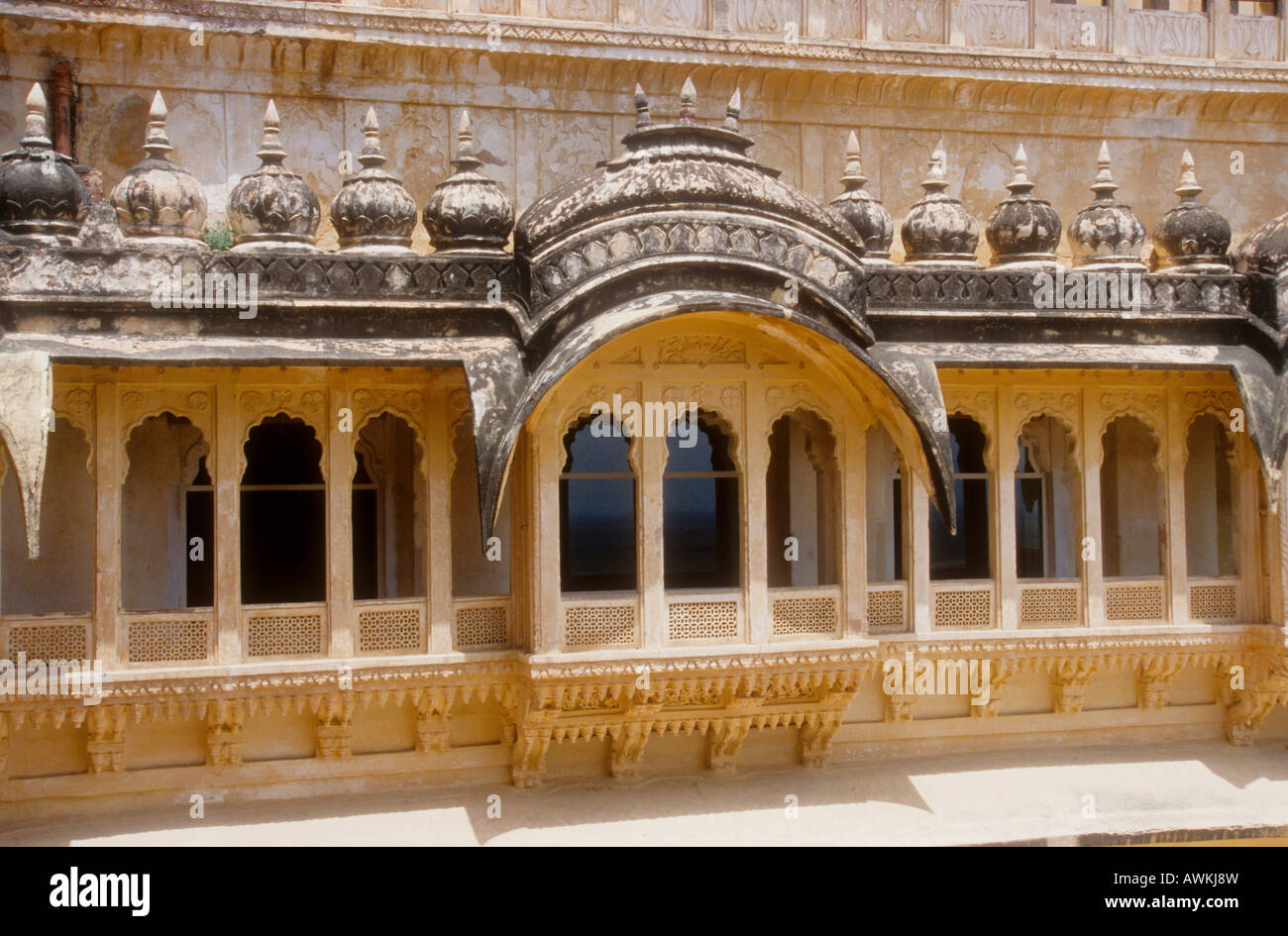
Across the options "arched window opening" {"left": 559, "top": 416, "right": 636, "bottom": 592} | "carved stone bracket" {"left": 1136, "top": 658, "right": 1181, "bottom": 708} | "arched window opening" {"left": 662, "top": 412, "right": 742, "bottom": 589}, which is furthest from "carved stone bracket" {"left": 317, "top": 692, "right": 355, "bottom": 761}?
"carved stone bracket" {"left": 1136, "top": 658, "right": 1181, "bottom": 708}

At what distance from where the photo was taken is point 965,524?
1428 centimetres

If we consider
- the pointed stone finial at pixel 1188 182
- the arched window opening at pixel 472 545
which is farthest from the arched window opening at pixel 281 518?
the pointed stone finial at pixel 1188 182

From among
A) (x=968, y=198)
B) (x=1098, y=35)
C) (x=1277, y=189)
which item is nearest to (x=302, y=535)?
(x=968, y=198)

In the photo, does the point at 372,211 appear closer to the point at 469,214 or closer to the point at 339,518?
the point at 469,214

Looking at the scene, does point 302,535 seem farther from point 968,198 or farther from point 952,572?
point 968,198

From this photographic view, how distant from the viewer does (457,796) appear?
1060 centimetres

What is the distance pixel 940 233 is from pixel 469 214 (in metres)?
4.06

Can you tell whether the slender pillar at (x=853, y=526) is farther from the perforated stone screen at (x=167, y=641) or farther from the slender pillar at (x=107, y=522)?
the slender pillar at (x=107, y=522)

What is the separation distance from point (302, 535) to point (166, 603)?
155 cm

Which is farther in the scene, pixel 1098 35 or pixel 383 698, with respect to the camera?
pixel 1098 35

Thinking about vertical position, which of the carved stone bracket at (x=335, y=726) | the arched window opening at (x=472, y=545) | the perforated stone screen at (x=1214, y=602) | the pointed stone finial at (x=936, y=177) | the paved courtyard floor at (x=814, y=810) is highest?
the pointed stone finial at (x=936, y=177)

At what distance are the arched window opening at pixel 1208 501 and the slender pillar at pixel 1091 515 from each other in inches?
86.5

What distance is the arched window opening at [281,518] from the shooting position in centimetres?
1226

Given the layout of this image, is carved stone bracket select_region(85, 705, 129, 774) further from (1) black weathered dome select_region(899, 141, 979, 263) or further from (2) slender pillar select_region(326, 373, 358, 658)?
(1) black weathered dome select_region(899, 141, 979, 263)
